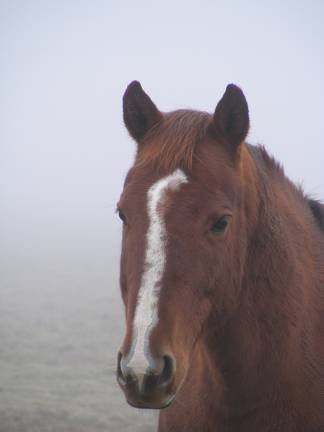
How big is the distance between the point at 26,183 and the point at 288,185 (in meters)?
59.5

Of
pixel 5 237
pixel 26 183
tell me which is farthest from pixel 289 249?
pixel 26 183

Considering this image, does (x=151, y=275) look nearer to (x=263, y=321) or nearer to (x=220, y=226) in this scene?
(x=220, y=226)

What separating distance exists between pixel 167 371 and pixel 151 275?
1.30ft

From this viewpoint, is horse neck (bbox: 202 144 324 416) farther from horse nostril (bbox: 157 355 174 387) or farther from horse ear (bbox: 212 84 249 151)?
horse nostril (bbox: 157 355 174 387)

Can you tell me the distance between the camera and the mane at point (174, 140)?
2.25m

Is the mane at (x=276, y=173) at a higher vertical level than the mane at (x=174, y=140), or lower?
lower

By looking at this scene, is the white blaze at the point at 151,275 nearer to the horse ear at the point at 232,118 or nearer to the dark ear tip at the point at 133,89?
the horse ear at the point at 232,118

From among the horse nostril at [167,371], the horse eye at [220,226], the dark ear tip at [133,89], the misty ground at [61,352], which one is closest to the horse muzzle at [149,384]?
the horse nostril at [167,371]

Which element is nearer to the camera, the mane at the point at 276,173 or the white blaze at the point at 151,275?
the white blaze at the point at 151,275

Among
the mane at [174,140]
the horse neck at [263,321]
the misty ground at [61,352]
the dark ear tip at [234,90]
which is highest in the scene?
the dark ear tip at [234,90]

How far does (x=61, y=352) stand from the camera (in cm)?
977

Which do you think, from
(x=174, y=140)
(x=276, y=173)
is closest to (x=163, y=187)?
(x=174, y=140)

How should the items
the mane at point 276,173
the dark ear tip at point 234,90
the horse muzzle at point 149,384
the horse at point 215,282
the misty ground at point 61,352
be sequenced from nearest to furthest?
the horse muzzle at point 149,384, the horse at point 215,282, the dark ear tip at point 234,90, the mane at point 276,173, the misty ground at point 61,352

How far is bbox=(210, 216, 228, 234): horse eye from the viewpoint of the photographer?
7.04 feet
